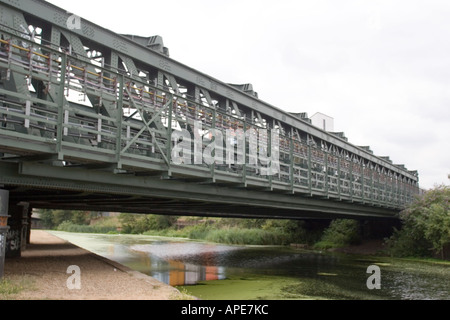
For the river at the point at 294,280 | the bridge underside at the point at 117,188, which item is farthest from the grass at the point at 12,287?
the river at the point at 294,280

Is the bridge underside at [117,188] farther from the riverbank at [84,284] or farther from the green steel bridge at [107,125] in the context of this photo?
the riverbank at [84,284]

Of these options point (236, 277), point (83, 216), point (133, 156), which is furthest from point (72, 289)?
point (83, 216)

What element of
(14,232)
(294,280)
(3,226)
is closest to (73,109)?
(3,226)

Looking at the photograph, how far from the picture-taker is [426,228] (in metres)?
30.5

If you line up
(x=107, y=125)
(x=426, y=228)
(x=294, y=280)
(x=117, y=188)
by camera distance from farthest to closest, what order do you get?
(x=426, y=228)
(x=294, y=280)
(x=117, y=188)
(x=107, y=125)

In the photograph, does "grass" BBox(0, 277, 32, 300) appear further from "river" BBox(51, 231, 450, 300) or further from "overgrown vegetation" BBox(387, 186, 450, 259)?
"overgrown vegetation" BBox(387, 186, 450, 259)

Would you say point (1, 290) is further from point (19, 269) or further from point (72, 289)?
point (19, 269)

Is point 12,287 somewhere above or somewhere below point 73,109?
below

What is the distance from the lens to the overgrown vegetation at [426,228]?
95.1ft

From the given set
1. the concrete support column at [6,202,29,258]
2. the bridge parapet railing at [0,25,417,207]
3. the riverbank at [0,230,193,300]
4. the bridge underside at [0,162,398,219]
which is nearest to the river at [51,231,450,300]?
the riverbank at [0,230,193,300]

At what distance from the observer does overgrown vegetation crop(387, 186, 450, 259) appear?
28987 mm

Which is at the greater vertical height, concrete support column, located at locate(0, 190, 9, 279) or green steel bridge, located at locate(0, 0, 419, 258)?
green steel bridge, located at locate(0, 0, 419, 258)

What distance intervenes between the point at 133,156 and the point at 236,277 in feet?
28.8

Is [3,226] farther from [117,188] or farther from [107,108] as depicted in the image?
[107,108]
